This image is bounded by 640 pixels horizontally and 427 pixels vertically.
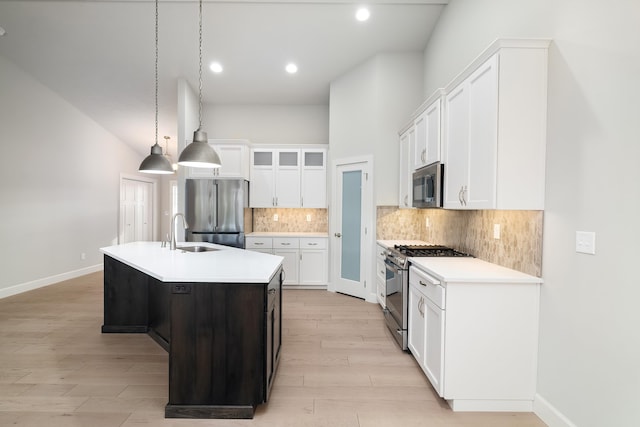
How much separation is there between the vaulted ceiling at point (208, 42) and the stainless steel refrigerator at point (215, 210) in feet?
5.71

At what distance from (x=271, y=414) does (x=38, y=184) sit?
5.78 m

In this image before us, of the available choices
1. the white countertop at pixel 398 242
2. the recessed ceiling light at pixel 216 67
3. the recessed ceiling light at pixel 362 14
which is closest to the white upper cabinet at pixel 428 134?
the white countertop at pixel 398 242

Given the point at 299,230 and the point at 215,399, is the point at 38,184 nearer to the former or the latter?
the point at 299,230

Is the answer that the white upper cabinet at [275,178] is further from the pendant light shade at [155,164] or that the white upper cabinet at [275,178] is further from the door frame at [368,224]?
the pendant light shade at [155,164]

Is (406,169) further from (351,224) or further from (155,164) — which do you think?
(155,164)

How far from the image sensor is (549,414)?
207 centimetres

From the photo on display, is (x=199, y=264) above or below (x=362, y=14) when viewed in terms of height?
below

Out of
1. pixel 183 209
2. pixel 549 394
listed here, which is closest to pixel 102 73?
pixel 183 209

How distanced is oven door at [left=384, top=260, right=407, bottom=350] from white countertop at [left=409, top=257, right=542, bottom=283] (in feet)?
1.00

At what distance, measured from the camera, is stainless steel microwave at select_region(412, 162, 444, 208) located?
3025 mm

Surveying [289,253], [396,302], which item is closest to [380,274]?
[396,302]

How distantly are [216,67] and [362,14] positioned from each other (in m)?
2.36

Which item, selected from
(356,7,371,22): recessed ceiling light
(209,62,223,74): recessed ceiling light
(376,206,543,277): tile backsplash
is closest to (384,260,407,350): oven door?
(376,206,543,277): tile backsplash

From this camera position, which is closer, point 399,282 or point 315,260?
point 399,282
